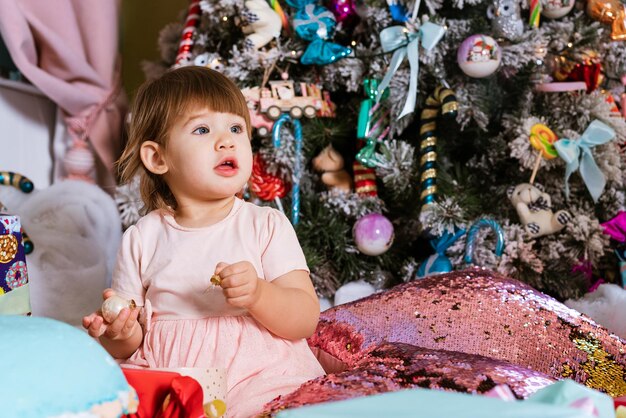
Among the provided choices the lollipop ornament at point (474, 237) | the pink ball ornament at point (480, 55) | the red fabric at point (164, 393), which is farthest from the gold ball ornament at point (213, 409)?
the pink ball ornament at point (480, 55)

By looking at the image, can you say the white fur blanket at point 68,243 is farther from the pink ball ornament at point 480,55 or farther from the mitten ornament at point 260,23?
the pink ball ornament at point 480,55

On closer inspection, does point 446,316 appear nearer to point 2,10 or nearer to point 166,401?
point 166,401

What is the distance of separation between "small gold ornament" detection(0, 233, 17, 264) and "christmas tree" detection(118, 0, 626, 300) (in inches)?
28.5

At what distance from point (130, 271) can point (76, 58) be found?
1.09m

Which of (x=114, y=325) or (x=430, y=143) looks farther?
(x=430, y=143)

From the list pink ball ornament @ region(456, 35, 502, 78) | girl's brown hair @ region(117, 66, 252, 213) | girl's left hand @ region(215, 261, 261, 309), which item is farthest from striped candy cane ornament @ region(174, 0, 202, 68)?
girl's left hand @ region(215, 261, 261, 309)

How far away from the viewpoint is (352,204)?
1.66 metres

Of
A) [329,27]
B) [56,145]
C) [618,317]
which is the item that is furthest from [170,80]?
[56,145]

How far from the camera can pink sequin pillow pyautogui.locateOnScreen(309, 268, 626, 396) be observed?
3.15ft

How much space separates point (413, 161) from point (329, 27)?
0.36 meters

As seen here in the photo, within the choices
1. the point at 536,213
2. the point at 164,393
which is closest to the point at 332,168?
the point at 536,213

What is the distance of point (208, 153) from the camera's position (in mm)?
919

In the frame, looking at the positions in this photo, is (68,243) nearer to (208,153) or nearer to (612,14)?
(208,153)

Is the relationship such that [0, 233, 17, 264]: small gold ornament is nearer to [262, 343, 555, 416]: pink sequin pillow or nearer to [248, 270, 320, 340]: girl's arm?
[248, 270, 320, 340]: girl's arm
